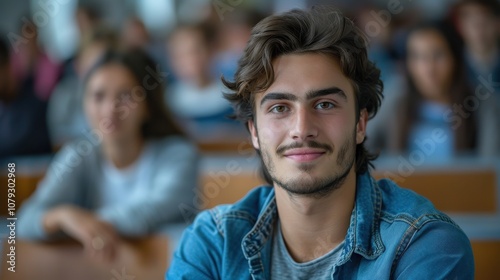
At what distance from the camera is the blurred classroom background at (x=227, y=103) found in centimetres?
220

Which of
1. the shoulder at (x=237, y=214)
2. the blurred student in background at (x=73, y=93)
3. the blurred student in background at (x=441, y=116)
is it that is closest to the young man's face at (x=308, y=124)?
the shoulder at (x=237, y=214)

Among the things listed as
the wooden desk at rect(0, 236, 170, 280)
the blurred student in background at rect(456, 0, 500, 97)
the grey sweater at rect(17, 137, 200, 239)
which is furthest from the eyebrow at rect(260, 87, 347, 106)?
the blurred student in background at rect(456, 0, 500, 97)

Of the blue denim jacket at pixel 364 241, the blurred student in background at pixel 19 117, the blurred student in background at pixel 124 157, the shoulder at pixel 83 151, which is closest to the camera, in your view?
the blue denim jacket at pixel 364 241

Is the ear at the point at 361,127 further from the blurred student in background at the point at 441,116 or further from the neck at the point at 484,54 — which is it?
the neck at the point at 484,54

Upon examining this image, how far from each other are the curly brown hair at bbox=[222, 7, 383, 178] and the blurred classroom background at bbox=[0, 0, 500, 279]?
89cm

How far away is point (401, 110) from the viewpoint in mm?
2869

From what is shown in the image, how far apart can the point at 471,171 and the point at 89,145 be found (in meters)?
1.42

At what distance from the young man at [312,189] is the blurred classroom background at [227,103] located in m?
0.86

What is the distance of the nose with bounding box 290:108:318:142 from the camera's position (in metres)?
1.06

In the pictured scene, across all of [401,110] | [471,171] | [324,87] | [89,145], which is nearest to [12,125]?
[89,145]

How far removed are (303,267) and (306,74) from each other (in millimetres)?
327

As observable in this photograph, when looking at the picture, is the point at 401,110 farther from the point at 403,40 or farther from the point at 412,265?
the point at 412,265

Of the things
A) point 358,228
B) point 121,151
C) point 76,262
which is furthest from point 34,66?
point 358,228

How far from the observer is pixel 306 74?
1.08 m
